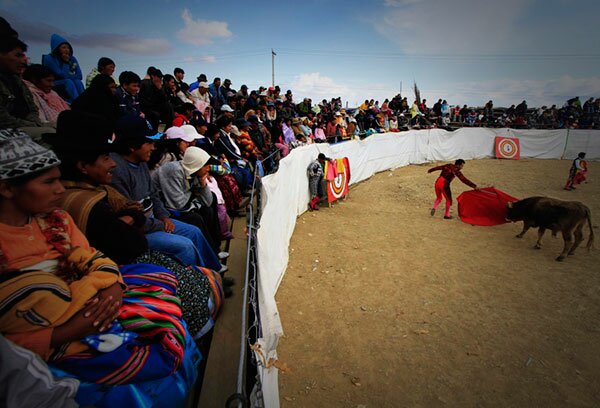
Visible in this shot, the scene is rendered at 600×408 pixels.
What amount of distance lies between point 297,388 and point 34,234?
305 cm

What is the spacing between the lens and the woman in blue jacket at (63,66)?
4.80 m

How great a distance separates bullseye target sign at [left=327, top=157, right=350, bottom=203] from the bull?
4.97 m

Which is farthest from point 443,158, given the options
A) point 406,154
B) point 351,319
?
point 351,319

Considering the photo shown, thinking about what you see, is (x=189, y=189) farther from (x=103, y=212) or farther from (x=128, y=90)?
(x=128, y=90)

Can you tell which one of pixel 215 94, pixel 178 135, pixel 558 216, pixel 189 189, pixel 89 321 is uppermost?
pixel 215 94

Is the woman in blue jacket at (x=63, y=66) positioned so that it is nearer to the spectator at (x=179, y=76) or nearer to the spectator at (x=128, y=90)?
the spectator at (x=128, y=90)

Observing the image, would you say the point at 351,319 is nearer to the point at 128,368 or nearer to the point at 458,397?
the point at 458,397

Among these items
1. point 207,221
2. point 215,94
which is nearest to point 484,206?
point 207,221

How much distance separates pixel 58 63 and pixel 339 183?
7.97m

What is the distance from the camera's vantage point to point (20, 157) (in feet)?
4.43

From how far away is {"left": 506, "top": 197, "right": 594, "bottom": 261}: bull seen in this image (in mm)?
6102

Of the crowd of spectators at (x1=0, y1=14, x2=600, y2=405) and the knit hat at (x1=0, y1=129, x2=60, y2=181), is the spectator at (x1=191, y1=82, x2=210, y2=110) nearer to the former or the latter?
the crowd of spectators at (x1=0, y1=14, x2=600, y2=405)

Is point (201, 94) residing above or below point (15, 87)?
above

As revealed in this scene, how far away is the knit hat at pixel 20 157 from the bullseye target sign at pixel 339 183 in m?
8.48
